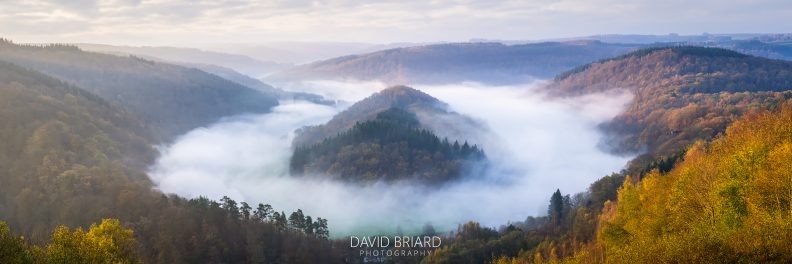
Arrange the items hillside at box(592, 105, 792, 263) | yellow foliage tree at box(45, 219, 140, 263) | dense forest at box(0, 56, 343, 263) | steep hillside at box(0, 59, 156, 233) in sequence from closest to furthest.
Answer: hillside at box(592, 105, 792, 263) → yellow foliage tree at box(45, 219, 140, 263) → dense forest at box(0, 56, 343, 263) → steep hillside at box(0, 59, 156, 233)

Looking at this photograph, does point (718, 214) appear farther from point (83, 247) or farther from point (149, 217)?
point (149, 217)

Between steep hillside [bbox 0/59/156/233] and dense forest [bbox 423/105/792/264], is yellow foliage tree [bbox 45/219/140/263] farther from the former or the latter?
steep hillside [bbox 0/59/156/233]

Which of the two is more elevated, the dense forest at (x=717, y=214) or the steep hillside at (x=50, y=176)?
the dense forest at (x=717, y=214)

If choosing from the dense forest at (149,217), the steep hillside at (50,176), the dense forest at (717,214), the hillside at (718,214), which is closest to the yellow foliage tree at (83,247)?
the dense forest at (717,214)

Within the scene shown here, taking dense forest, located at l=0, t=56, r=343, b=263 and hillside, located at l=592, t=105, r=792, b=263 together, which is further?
dense forest, located at l=0, t=56, r=343, b=263

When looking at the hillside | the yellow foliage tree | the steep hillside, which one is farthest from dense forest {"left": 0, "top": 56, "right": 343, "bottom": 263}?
the hillside

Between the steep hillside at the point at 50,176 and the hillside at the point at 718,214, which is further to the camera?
the steep hillside at the point at 50,176

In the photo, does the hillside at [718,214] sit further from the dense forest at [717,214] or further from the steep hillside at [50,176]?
the steep hillside at [50,176]

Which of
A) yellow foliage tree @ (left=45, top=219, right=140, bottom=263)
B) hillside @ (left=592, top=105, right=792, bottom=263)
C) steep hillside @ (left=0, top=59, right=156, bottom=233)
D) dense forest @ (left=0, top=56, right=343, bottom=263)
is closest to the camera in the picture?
hillside @ (left=592, top=105, right=792, bottom=263)

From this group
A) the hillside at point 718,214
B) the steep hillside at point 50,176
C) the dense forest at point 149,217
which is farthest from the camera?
the steep hillside at point 50,176

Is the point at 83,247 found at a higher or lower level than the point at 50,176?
higher

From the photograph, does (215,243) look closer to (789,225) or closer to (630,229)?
(630,229)

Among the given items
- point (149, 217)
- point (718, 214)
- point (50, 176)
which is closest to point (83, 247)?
point (718, 214)
